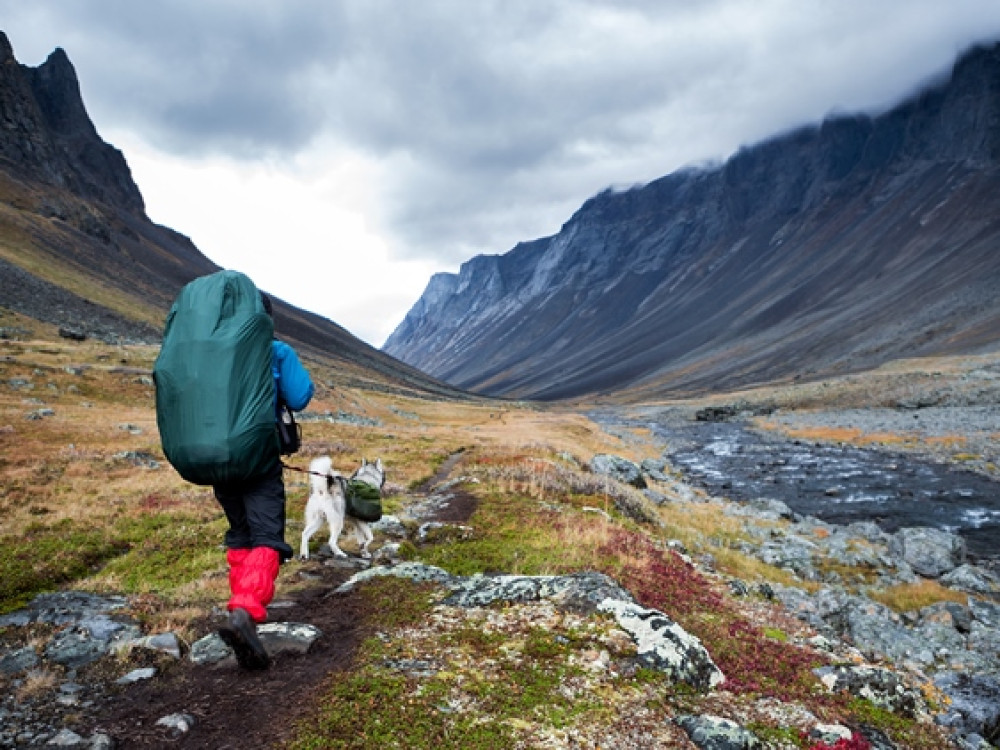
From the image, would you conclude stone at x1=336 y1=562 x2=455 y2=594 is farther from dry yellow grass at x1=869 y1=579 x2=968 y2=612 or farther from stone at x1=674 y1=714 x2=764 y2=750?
dry yellow grass at x1=869 y1=579 x2=968 y2=612

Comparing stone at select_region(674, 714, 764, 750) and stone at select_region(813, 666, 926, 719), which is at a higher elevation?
stone at select_region(674, 714, 764, 750)

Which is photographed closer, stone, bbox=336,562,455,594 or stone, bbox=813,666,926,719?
stone, bbox=813,666,926,719

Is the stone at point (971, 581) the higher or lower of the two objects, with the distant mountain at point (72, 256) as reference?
lower

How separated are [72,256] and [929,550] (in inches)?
5589

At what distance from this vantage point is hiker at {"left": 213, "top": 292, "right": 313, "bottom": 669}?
19.8 feet

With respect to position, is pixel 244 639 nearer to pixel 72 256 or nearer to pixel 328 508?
pixel 328 508

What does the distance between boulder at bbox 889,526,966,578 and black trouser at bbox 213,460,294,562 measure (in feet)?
70.0

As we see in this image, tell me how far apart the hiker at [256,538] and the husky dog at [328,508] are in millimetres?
3741

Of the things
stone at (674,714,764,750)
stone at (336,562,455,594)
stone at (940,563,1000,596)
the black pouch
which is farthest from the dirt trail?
stone at (940,563,1000,596)

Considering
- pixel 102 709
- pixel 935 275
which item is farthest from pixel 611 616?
pixel 935 275

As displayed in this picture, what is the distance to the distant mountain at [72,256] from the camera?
267 ft

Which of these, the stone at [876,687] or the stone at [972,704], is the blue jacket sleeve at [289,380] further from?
the stone at [972,704]

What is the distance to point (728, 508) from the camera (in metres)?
28.6

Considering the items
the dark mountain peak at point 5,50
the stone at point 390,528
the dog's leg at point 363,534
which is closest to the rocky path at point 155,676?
the dog's leg at point 363,534
